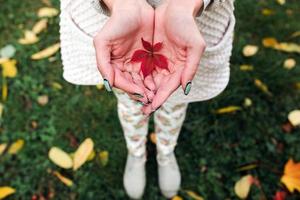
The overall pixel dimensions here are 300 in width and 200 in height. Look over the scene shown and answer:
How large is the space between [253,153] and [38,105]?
1223 millimetres

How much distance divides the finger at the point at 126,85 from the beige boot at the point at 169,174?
0.83m

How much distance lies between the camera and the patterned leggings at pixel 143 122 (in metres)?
1.55

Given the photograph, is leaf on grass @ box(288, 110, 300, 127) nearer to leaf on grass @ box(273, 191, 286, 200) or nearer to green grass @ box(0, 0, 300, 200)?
green grass @ box(0, 0, 300, 200)

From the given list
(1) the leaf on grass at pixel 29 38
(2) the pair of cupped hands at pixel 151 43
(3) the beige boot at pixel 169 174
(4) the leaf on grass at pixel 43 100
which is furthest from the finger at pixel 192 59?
(1) the leaf on grass at pixel 29 38

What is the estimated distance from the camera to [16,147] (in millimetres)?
2123

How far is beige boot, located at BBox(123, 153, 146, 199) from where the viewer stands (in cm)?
192

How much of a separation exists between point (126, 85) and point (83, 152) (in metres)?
1.04

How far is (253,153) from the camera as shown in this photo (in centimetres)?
212

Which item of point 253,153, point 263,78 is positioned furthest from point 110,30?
point 263,78

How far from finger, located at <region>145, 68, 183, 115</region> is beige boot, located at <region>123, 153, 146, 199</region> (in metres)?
0.82

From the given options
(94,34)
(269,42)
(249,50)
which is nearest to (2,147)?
(94,34)

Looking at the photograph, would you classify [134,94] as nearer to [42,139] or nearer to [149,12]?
[149,12]

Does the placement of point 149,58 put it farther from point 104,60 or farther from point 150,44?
point 104,60

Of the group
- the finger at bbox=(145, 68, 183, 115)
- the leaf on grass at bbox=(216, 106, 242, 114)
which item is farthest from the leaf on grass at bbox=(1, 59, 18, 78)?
the finger at bbox=(145, 68, 183, 115)
